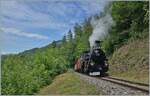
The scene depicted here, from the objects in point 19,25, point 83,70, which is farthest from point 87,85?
point 19,25

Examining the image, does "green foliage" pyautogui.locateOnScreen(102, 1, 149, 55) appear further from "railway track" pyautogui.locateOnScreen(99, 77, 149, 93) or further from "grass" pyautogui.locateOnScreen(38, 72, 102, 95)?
"grass" pyautogui.locateOnScreen(38, 72, 102, 95)

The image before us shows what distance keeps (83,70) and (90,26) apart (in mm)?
999

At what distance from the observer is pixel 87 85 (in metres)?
7.84

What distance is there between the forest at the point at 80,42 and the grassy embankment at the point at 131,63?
15 centimetres

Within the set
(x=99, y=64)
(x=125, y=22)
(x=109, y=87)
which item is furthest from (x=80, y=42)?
(x=109, y=87)

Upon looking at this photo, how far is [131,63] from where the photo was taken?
27.0 ft

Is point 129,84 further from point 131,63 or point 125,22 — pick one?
point 125,22

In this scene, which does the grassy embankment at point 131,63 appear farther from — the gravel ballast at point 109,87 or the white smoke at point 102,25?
the white smoke at point 102,25

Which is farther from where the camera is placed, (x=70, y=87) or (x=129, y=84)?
(x=129, y=84)

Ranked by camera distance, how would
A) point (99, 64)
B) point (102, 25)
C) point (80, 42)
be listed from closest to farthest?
point (102, 25) → point (80, 42) → point (99, 64)

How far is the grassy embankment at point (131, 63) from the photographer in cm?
795

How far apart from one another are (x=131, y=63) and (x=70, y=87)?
1332mm

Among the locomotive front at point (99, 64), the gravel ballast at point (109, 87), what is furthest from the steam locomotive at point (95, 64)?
the gravel ballast at point (109, 87)

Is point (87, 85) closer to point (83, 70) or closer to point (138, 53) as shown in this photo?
point (83, 70)
